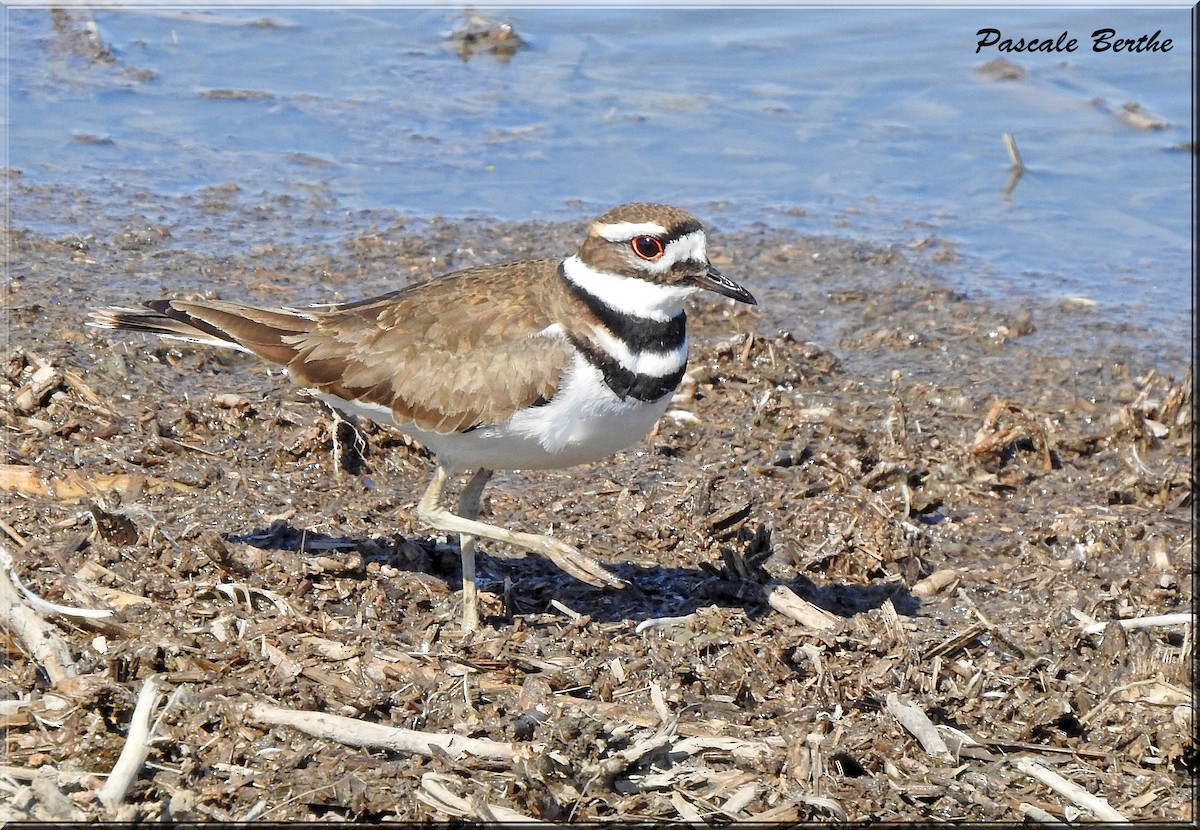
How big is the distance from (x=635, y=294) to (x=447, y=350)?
0.84 metres

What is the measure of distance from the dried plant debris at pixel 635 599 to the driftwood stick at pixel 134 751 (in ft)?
0.04

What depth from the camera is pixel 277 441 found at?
690 centimetres

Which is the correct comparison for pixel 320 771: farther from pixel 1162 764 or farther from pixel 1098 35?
pixel 1098 35

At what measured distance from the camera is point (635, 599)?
19.9ft

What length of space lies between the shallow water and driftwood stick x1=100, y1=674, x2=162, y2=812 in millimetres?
5751

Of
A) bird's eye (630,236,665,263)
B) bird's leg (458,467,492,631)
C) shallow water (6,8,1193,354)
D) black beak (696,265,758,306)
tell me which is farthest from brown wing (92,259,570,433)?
shallow water (6,8,1193,354)

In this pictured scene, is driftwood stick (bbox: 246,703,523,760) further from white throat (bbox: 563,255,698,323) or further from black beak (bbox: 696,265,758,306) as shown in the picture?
black beak (bbox: 696,265,758,306)

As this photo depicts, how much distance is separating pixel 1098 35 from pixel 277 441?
10.5 meters

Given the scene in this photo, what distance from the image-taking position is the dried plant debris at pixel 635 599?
453 cm

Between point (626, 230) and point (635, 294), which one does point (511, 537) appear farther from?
point (626, 230)

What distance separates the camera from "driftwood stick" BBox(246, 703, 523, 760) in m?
4.54

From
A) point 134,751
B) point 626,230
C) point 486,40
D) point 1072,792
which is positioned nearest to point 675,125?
point 486,40

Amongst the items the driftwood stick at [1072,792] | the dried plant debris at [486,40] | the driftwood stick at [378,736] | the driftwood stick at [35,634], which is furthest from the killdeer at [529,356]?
the dried plant debris at [486,40]

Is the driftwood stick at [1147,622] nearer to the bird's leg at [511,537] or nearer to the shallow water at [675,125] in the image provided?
the bird's leg at [511,537]
